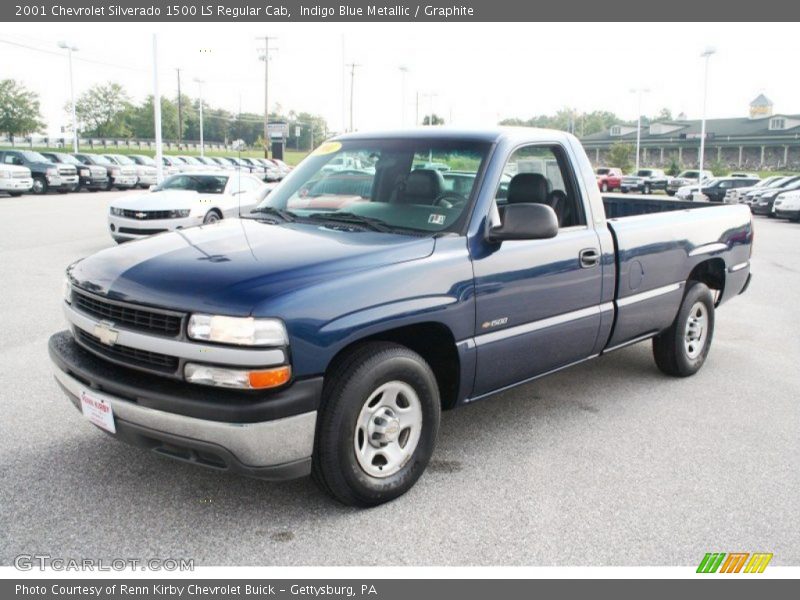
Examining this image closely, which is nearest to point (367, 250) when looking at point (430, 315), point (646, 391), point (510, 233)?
point (430, 315)

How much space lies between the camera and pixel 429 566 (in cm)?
318

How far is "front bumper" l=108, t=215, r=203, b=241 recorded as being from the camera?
12.4m

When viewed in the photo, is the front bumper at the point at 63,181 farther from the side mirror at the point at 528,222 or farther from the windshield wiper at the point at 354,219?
the side mirror at the point at 528,222

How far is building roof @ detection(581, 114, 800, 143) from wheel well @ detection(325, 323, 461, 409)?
243 ft

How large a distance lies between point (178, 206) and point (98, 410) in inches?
385

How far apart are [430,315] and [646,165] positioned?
261 feet

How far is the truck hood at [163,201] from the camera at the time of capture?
12.5 meters

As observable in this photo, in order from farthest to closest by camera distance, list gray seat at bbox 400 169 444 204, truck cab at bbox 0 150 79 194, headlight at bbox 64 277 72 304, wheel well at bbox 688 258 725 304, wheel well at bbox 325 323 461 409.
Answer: truck cab at bbox 0 150 79 194
wheel well at bbox 688 258 725 304
gray seat at bbox 400 169 444 204
headlight at bbox 64 277 72 304
wheel well at bbox 325 323 461 409

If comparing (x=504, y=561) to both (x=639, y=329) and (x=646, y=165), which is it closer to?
(x=639, y=329)

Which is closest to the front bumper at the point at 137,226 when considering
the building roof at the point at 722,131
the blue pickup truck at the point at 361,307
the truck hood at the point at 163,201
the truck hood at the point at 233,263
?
the truck hood at the point at 163,201

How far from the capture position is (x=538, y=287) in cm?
436

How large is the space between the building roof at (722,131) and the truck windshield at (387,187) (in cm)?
7346

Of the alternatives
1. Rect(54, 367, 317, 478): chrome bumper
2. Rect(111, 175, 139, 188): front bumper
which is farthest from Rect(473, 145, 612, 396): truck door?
Rect(111, 175, 139, 188): front bumper

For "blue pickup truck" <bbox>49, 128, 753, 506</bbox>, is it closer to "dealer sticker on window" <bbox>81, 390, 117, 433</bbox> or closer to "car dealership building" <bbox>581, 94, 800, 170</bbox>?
"dealer sticker on window" <bbox>81, 390, 117, 433</bbox>
